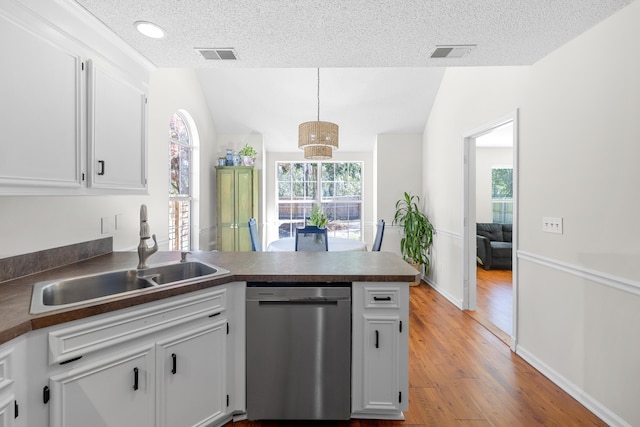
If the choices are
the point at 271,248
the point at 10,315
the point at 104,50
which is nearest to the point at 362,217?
the point at 271,248

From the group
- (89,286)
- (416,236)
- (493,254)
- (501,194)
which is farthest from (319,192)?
(89,286)

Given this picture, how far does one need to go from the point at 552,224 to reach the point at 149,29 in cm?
306

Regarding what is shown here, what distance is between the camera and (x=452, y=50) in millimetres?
2193

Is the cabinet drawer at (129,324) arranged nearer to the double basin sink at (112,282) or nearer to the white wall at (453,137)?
the double basin sink at (112,282)

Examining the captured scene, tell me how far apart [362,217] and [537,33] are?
445cm

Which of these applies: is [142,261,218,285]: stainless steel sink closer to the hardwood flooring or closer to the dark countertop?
the dark countertop

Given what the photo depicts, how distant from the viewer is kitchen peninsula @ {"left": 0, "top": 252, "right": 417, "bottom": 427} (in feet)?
3.71

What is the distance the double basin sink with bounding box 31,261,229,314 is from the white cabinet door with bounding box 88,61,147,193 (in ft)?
1.69

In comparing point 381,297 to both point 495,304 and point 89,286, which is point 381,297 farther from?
point 495,304

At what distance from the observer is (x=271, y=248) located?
3.88 meters

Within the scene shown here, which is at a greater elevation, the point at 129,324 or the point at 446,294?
the point at 129,324

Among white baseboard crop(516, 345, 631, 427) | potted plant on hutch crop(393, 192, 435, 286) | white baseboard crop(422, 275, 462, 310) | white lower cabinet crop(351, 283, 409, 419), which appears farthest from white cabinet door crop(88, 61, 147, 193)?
potted plant on hutch crop(393, 192, 435, 286)

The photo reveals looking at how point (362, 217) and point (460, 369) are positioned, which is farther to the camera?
point (362, 217)

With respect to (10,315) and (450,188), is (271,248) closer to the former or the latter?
(450,188)
